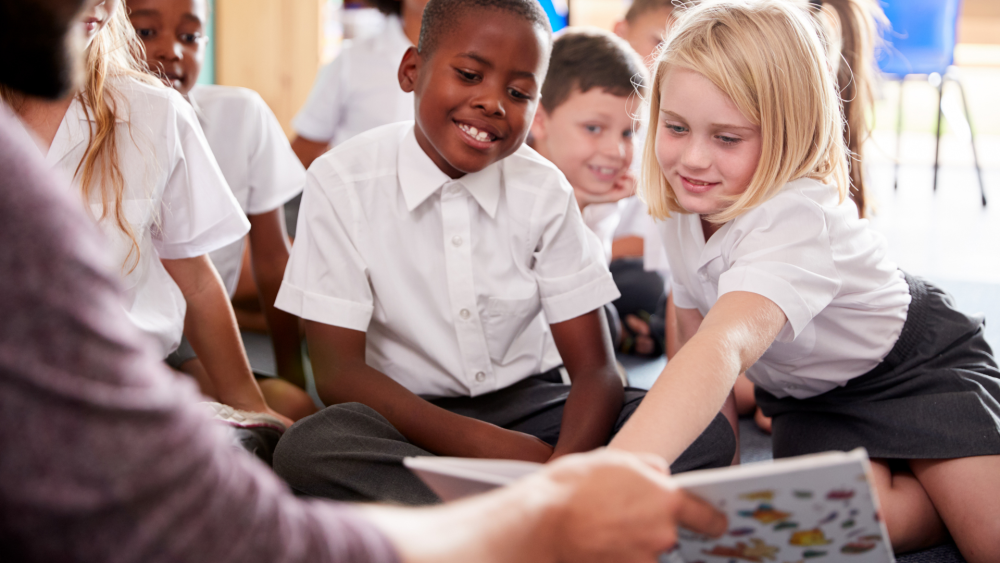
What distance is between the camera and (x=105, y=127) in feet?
3.05

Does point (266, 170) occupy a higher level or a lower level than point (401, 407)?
higher

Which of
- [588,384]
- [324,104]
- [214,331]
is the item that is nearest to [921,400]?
[588,384]

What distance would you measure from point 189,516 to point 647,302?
5.03 feet

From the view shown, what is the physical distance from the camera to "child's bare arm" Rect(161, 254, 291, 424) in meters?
1.10

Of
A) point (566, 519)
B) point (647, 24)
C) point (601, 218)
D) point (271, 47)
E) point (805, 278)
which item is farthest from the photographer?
point (271, 47)

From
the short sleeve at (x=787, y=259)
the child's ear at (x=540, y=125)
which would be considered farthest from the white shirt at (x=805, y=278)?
the child's ear at (x=540, y=125)

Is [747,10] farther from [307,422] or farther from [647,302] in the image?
[647,302]

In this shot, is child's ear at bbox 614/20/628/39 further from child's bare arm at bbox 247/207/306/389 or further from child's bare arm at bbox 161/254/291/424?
child's bare arm at bbox 161/254/291/424

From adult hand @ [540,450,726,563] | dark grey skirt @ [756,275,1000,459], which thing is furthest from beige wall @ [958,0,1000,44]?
adult hand @ [540,450,726,563]

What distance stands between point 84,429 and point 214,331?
0.77m

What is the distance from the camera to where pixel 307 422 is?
36.8 inches

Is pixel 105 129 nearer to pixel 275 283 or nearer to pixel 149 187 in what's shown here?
pixel 149 187

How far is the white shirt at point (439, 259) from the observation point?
1.06m

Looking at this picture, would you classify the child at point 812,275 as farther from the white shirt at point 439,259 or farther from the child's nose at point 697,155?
the white shirt at point 439,259
